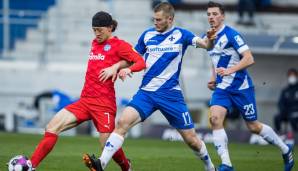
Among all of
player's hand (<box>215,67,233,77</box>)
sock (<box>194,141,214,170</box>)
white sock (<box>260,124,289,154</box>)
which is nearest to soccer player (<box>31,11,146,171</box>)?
sock (<box>194,141,214,170</box>)

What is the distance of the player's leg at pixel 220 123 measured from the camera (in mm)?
14102

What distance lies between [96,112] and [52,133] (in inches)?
26.4

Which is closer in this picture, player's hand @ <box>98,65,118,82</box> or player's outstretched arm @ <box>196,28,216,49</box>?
player's hand @ <box>98,65,118,82</box>

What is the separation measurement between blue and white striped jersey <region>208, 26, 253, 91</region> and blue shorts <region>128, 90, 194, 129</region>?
56.6 inches

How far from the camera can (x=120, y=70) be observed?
514 inches

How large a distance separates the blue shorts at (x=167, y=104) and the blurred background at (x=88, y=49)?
11.5 m

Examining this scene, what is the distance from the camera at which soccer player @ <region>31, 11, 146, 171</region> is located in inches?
515

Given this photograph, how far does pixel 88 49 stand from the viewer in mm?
30016

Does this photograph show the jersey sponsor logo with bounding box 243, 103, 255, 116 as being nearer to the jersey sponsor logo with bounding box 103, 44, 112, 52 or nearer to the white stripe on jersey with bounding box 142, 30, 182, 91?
the white stripe on jersey with bounding box 142, 30, 182, 91

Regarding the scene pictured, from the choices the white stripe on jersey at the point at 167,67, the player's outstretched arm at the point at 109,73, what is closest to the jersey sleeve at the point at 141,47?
the white stripe on jersey at the point at 167,67

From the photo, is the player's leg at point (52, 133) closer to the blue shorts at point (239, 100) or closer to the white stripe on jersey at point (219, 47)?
the blue shorts at point (239, 100)

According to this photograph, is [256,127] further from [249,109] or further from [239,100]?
[239,100]

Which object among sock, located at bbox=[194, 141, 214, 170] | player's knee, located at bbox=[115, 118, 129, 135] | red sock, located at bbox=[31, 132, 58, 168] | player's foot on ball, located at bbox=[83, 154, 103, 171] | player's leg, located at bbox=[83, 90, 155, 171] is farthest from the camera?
sock, located at bbox=[194, 141, 214, 170]

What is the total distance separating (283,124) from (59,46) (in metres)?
7.55
